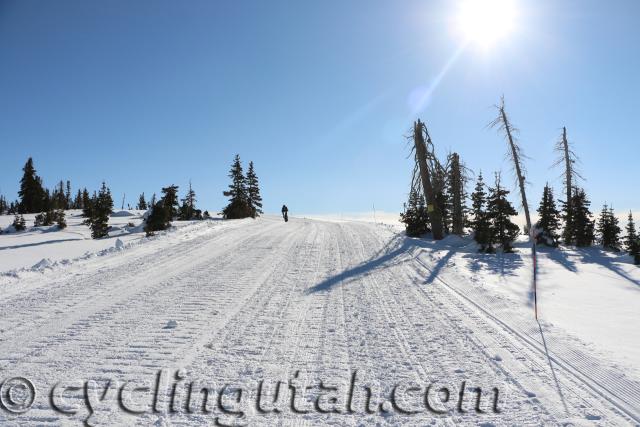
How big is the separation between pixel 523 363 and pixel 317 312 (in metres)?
3.18

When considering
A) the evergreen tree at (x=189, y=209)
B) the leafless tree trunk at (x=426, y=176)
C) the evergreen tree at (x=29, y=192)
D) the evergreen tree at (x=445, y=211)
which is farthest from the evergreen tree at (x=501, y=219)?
the evergreen tree at (x=29, y=192)

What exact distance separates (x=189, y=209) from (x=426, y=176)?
50912 millimetres

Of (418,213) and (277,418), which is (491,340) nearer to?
(277,418)

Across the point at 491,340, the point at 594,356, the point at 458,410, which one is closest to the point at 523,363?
the point at 491,340

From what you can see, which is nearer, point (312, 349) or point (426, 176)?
point (312, 349)

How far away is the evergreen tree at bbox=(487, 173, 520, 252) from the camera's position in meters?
18.3

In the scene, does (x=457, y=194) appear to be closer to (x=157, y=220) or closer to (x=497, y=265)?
(x=497, y=265)

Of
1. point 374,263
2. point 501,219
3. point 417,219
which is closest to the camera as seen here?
point 374,263

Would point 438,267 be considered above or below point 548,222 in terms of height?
below

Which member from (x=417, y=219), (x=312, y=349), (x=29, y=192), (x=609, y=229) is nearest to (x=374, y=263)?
(x=312, y=349)

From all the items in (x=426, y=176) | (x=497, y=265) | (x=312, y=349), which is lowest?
(x=312, y=349)

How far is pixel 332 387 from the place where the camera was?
3689mm

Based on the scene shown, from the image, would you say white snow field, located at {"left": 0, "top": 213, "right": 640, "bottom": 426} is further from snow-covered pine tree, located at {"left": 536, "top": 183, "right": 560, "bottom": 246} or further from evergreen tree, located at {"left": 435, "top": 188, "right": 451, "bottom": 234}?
evergreen tree, located at {"left": 435, "top": 188, "right": 451, "bottom": 234}

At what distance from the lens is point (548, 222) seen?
2330 centimetres
